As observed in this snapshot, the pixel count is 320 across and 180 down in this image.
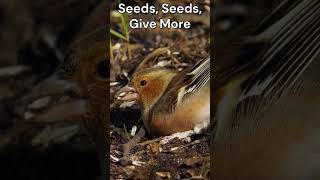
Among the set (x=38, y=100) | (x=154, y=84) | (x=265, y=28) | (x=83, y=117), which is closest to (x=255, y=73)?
(x=265, y=28)

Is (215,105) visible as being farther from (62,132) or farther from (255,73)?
(62,132)

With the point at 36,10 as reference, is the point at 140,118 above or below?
below

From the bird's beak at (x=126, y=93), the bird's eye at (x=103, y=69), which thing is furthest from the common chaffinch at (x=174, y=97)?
the bird's eye at (x=103, y=69)

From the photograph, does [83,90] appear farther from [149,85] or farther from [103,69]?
[149,85]

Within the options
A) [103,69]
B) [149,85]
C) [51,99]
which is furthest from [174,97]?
[51,99]

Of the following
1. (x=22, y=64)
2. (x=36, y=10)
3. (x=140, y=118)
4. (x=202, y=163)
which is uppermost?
(x=36, y=10)
